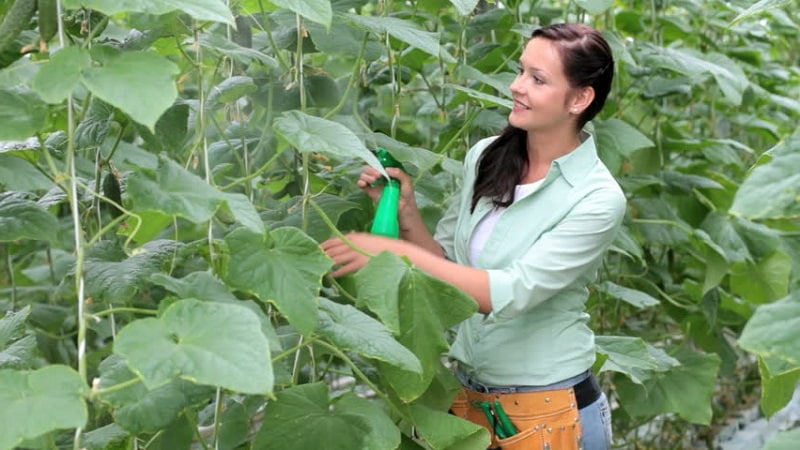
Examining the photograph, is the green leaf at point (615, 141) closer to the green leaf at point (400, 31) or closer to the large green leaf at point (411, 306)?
the green leaf at point (400, 31)

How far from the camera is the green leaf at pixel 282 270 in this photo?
4.35 feet

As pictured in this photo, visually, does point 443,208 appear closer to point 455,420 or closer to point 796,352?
point 455,420

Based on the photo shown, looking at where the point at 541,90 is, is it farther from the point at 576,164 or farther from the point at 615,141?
the point at 615,141

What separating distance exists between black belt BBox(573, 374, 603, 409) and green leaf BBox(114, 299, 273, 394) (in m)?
0.82

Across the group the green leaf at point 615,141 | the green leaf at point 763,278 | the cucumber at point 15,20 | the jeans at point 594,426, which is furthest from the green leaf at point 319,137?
the green leaf at point 763,278

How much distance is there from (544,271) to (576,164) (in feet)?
0.62

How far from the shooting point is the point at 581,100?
5.85 feet

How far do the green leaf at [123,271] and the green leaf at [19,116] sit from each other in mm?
303

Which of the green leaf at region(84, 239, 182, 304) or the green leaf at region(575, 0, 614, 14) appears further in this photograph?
the green leaf at region(575, 0, 614, 14)

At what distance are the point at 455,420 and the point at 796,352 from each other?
0.72 metres

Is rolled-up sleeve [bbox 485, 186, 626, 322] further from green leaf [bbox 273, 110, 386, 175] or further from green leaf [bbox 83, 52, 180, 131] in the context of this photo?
green leaf [bbox 83, 52, 180, 131]

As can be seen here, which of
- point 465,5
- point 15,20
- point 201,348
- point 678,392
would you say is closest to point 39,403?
point 201,348

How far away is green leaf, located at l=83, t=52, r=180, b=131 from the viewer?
1098 millimetres


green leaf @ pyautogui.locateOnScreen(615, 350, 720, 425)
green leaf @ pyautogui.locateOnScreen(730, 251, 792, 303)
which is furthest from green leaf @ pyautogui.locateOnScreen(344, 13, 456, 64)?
green leaf @ pyautogui.locateOnScreen(730, 251, 792, 303)
